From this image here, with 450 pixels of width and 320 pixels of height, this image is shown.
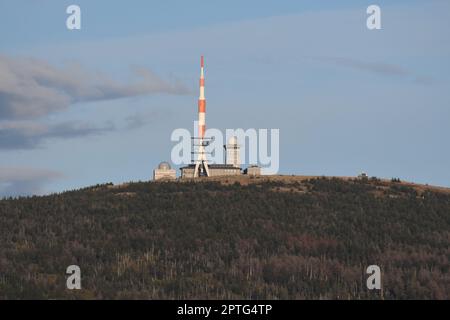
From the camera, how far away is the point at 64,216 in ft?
139

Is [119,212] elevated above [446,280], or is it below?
above

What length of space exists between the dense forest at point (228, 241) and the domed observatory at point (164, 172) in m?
35.9

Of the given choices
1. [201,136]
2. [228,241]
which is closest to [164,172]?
[201,136]

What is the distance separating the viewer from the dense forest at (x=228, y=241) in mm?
28344

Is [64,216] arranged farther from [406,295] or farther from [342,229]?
[406,295]

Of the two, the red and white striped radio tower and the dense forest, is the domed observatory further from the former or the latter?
the dense forest

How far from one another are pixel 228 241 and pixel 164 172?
180ft

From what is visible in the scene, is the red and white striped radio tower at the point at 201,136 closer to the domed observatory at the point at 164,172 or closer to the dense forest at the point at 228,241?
the domed observatory at the point at 164,172

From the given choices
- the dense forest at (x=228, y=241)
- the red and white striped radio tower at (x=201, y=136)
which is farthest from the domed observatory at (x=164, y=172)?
the dense forest at (x=228, y=241)

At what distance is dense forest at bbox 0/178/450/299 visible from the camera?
28344mm
